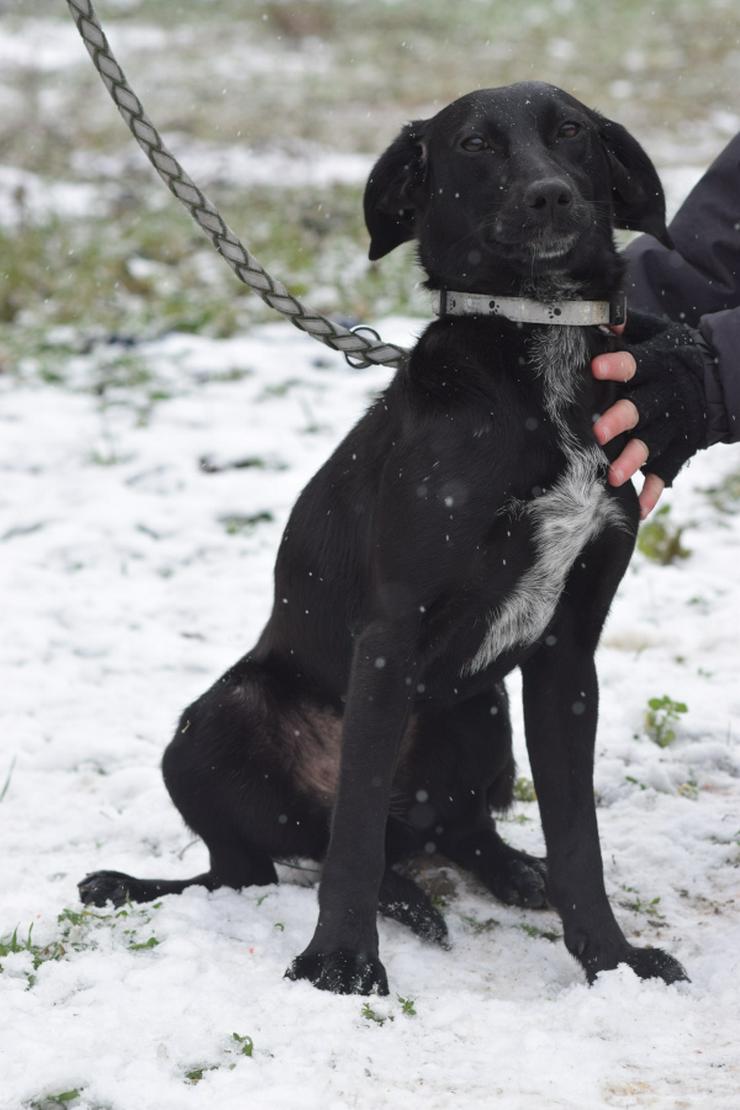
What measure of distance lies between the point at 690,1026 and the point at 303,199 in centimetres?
896

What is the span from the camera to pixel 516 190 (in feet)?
7.84

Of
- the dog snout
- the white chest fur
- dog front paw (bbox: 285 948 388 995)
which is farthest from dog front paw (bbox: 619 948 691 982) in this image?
the dog snout

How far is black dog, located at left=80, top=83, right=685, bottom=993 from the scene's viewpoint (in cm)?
233

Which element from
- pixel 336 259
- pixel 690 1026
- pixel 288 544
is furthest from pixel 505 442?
pixel 336 259

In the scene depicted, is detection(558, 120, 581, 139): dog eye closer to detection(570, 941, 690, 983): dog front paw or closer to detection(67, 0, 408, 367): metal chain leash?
detection(67, 0, 408, 367): metal chain leash

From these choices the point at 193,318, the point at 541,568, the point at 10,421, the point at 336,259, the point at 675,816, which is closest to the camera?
the point at 541,568

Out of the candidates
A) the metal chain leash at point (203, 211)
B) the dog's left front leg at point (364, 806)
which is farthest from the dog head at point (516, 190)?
the dog's left front leg at point (364, 806)

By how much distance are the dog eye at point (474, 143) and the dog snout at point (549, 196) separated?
0.67 ft

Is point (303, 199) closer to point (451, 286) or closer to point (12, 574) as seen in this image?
point (12, 574)

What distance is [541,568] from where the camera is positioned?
241 cm

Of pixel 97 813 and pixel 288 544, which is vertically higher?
pixel 288 544

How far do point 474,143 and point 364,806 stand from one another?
1246 mm

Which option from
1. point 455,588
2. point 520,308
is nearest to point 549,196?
point 520,308

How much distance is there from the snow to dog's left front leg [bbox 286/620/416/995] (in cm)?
9
